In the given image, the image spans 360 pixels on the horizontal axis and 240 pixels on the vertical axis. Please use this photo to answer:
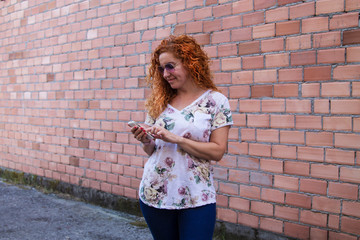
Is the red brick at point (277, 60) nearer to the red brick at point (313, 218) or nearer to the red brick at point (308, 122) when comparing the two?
the red brick at point (308, 122)

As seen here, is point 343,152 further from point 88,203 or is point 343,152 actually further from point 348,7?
point 88,203

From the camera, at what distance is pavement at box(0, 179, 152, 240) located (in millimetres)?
3844

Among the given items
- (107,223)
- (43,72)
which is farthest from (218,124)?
(43,72)

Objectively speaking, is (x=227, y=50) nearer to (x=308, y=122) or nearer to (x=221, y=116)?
(x=308, y=122)

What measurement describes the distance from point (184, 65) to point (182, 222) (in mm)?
900

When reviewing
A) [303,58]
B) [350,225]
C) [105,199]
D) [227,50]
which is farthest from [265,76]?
[105,199]

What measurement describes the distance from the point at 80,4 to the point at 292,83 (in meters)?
3.27

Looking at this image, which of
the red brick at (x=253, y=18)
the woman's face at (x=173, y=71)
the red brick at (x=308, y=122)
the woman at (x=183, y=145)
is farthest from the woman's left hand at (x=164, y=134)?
the red brick at (x=253, y=18)

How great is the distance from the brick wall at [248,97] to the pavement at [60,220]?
317mm

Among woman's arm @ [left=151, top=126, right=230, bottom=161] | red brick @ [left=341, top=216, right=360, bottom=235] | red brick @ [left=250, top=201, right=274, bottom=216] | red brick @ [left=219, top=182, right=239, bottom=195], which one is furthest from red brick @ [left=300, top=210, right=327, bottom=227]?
woman's arm @ [left=151, top=126, right=230, bottom=161]

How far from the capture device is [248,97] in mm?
3377

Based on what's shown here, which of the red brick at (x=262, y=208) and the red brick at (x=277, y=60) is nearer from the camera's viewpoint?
the red brick at (x=277, y=60)

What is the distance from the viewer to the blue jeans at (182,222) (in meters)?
2.06

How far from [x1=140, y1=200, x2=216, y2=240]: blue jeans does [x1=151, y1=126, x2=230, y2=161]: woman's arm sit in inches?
11.4
